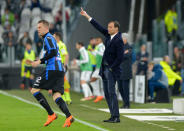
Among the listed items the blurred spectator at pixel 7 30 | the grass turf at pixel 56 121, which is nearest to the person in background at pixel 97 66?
the grass turf at pixel 56 121

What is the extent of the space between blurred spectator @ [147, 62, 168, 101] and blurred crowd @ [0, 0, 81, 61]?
10170 millimetres

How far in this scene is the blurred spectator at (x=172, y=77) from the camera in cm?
2191

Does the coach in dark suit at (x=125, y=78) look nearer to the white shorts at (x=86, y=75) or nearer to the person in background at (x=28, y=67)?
the white shorts at (x=86, y=75)

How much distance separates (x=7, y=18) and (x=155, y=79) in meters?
15.5

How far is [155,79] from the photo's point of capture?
19.2 m

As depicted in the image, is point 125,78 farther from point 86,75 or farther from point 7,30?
point 7,30

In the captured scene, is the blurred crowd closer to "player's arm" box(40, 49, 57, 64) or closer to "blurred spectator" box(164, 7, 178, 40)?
"blurred spectator" box(164, 7, 178, 40)

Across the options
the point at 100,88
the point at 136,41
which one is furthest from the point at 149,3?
the point at 100,88

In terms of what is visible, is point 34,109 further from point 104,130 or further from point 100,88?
point 100,88

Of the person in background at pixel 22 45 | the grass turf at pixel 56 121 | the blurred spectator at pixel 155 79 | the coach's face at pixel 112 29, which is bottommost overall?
the grass turf at pixel 56 121

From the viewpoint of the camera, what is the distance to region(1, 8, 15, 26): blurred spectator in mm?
32522

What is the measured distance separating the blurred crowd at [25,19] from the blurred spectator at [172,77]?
797cm

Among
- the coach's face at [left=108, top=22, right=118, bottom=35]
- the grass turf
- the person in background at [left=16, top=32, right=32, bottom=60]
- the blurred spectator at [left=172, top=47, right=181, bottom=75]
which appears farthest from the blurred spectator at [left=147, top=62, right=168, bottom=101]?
the person in background at [left=16, top=32, right=32, bottom=60]

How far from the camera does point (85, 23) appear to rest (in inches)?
1208
